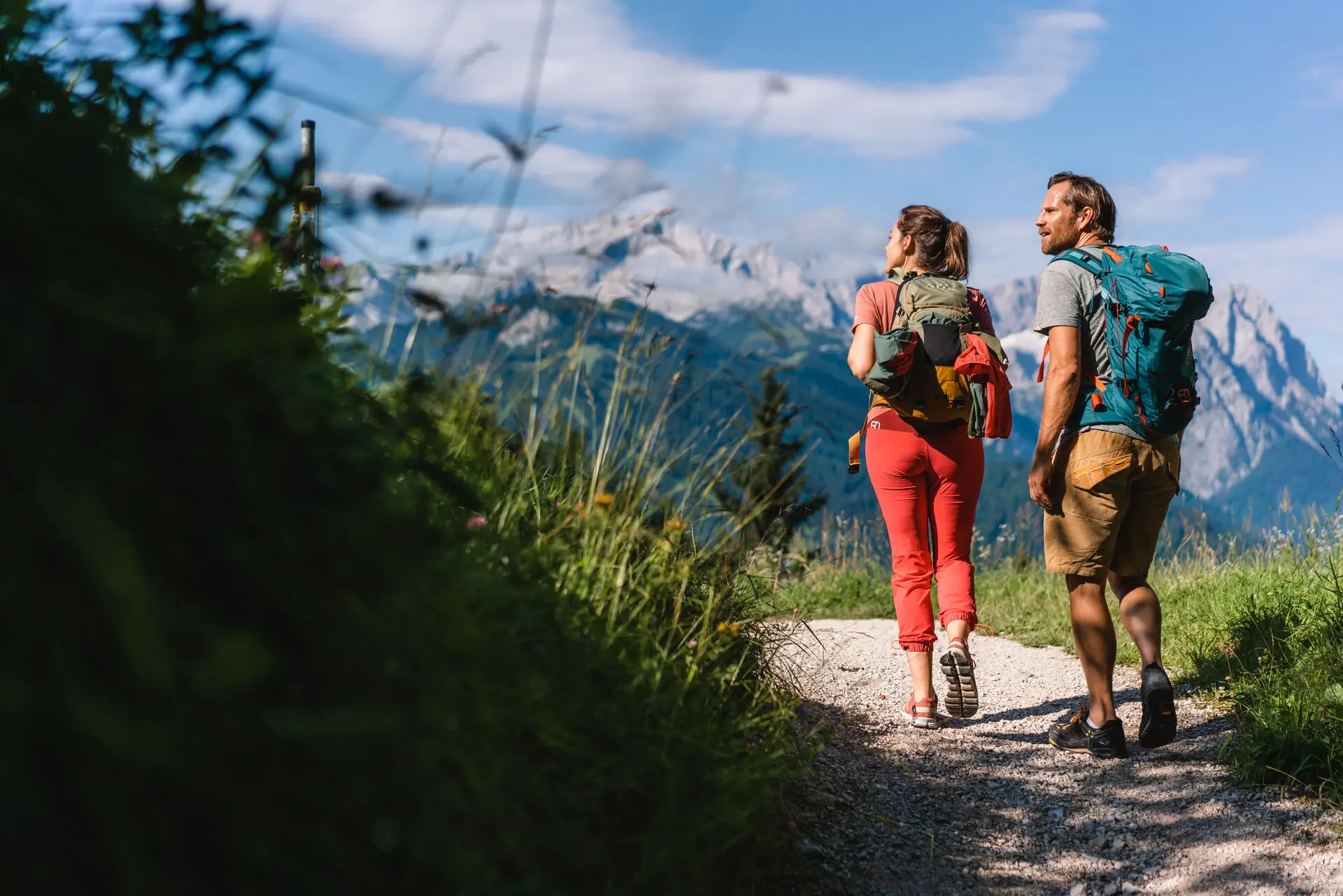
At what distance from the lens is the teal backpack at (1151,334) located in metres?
4.41

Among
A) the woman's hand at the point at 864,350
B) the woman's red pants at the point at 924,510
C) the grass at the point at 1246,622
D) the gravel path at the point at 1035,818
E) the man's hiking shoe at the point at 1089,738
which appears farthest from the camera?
the woman's red pants at the point at 924,510

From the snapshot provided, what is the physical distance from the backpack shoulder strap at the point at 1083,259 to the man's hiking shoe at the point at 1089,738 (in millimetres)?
2096

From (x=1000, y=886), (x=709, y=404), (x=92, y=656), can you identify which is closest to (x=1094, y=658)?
(x=1000, y=886)

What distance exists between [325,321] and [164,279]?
1170 millimetres

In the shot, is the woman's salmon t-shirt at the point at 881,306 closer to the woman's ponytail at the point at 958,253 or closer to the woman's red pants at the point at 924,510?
the woman's ponytail at the point at 958,253

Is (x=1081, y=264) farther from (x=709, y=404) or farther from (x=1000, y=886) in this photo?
(x=1000, y=886)

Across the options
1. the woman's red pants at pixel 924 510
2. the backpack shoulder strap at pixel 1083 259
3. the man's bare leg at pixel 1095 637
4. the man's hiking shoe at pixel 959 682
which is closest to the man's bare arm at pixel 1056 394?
the backpack shoulder strap at pixel 1083 259

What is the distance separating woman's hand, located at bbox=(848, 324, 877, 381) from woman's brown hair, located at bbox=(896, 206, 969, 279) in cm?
49

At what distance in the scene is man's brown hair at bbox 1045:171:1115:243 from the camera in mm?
4852

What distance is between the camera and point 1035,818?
4.16 m

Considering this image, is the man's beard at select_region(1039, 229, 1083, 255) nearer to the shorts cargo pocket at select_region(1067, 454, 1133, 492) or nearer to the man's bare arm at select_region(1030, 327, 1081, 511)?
the man's bare arm at select_region(1030, 327, 1081, 511)

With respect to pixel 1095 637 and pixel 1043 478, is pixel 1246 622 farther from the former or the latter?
pixel 1043 478

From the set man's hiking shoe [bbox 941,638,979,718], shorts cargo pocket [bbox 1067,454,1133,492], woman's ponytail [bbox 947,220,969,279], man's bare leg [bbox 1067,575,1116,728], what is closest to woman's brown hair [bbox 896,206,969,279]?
woman's ponytail [bbox 947,220,969,279]

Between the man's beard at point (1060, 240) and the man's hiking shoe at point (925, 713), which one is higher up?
the man's beard at point (1060, 240)
